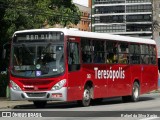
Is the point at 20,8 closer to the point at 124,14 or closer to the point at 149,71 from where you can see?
the point at 149,71

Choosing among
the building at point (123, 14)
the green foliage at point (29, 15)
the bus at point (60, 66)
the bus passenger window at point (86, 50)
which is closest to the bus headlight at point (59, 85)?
the bus at point (60, 66)

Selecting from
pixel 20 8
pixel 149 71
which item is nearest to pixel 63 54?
pixel 149 71

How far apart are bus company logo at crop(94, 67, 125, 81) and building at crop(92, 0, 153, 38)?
12110cm

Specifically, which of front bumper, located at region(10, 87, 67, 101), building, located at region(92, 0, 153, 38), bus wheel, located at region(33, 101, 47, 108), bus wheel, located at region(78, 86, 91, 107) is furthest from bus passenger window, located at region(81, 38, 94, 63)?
building, located at region(92, 0, 153, 38)

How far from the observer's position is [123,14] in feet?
492

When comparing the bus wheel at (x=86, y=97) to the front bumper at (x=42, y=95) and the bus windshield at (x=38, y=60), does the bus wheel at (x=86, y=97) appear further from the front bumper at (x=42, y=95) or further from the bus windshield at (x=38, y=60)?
the bus windshield at (x=38, y=60)

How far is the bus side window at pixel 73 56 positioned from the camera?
2097 centimetres

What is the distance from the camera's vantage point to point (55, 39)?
68.9 ft

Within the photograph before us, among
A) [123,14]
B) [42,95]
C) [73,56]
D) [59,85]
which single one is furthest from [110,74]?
[123,14]

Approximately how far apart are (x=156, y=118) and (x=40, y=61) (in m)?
6.24

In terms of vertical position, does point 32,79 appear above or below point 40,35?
below

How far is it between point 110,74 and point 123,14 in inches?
4996

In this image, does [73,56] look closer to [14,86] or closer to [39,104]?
[14,86]

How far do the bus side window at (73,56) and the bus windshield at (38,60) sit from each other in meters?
0.40
